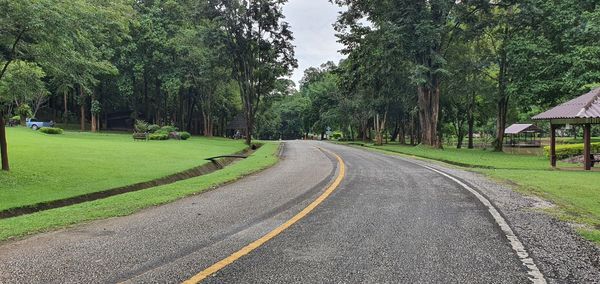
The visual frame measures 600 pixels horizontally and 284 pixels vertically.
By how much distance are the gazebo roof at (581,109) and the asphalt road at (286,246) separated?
11947mm

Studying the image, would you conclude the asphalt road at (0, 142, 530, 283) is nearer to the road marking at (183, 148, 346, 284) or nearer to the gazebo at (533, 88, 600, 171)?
the road marking at (183, 148, 346, 284)

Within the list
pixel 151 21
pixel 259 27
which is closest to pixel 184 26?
pixel 151 21

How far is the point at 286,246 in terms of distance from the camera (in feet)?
16.8

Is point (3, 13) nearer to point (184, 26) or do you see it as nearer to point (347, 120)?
point (184, 26)

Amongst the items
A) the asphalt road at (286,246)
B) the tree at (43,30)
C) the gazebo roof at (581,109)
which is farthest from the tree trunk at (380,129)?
the asphalt road at (286,246)

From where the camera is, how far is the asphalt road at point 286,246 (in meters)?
4.17

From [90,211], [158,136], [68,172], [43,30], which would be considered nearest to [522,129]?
[158,136]

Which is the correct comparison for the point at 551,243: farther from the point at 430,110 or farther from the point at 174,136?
the point at 174,136

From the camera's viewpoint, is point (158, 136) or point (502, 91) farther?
point (158, 136)

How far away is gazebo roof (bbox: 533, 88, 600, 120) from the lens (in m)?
17.0

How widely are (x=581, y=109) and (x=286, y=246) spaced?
56.4 ft

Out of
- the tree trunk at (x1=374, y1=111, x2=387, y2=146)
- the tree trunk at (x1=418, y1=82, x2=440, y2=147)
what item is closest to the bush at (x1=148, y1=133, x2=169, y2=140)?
the tree trunk at (x1=374, y1=111, x2=387, y2=146)

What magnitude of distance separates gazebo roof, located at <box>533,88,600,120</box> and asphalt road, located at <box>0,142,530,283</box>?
39.2ft

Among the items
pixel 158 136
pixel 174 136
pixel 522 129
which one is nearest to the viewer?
pixel 158 136
